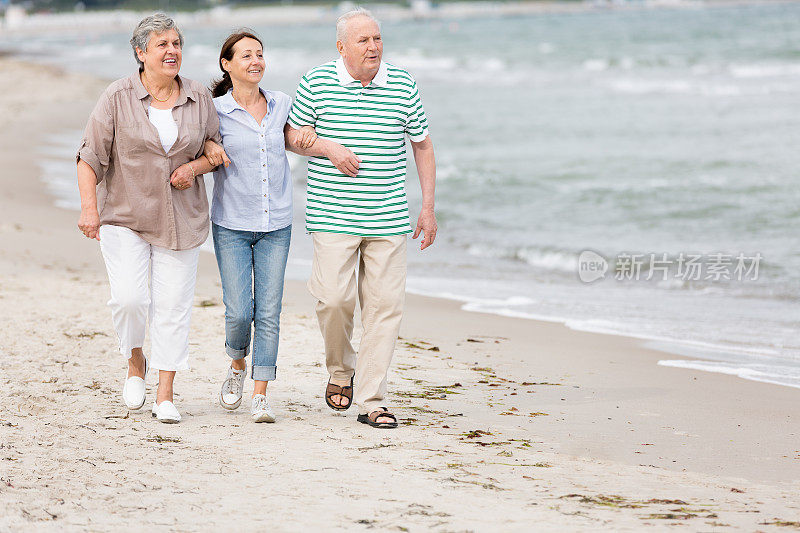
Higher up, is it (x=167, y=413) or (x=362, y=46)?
(x=362, y=46)

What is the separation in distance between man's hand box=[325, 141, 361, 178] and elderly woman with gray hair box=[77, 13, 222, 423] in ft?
1.68

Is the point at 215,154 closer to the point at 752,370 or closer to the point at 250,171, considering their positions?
the point at 250,171

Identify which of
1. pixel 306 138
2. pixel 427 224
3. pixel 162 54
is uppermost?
pixel 162 54

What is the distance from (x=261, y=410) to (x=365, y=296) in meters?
0.71

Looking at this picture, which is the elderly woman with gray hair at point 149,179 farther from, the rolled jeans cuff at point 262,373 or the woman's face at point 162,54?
the rolled jeans cuff at point 262,373

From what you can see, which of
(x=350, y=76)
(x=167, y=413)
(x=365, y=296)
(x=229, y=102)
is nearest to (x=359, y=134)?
(x=350, y=76)

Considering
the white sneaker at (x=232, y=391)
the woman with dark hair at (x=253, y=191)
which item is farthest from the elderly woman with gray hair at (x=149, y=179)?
the white sneaker at (x=232, y=391)

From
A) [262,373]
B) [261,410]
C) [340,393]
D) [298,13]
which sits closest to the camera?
[261,410]

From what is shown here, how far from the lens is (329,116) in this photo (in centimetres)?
463

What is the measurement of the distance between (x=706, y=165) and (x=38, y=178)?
9.88 metres

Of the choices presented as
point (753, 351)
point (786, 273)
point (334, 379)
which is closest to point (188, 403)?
point (334, 379)

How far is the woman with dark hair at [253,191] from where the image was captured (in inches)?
182

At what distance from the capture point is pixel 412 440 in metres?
4.55

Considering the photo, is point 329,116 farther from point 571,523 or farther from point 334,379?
point 571,523
